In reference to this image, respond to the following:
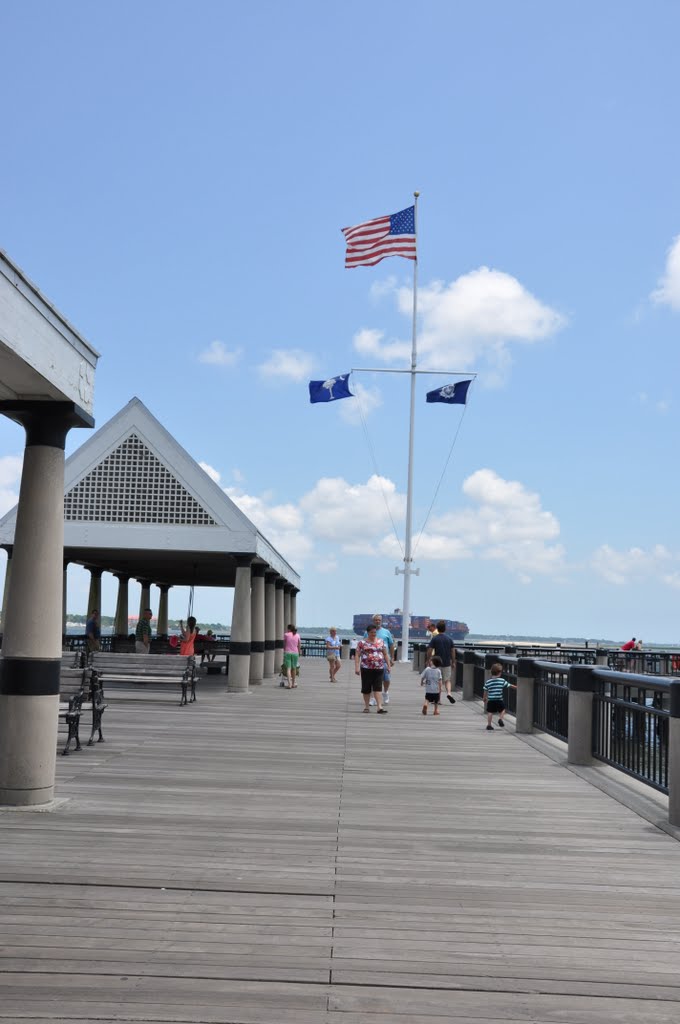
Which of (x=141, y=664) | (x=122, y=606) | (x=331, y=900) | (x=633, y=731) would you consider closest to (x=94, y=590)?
(x=122, y=606)

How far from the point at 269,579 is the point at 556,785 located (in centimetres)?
2019

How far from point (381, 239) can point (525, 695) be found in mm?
25486

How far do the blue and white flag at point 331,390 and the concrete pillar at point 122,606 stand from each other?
411 inches

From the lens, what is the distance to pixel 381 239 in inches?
1516

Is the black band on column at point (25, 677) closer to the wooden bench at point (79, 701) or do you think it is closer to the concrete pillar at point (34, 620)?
the concrete pillar at point (34, 620)

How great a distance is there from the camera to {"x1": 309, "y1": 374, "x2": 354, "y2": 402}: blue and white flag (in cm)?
4050

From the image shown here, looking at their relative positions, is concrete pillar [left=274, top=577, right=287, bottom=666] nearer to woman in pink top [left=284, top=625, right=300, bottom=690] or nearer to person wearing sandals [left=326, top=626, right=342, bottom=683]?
person wearing sandals [left=326, top=626, right=342, bottom=683]

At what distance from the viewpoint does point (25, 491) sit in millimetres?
8688

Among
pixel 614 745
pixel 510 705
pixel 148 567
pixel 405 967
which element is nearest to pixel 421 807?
pixel 614 745

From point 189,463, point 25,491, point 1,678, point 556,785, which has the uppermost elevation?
point 189,463

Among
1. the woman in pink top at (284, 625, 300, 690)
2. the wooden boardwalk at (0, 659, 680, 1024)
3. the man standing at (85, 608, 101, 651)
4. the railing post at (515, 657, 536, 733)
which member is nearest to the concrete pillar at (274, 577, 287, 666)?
the man standing at (85, 608, 101, 651)

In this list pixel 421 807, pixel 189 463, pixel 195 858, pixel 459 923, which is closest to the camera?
pixel 459 923

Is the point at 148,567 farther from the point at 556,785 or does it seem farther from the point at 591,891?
the point at 591,891

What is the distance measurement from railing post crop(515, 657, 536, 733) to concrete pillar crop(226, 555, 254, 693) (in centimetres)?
829
